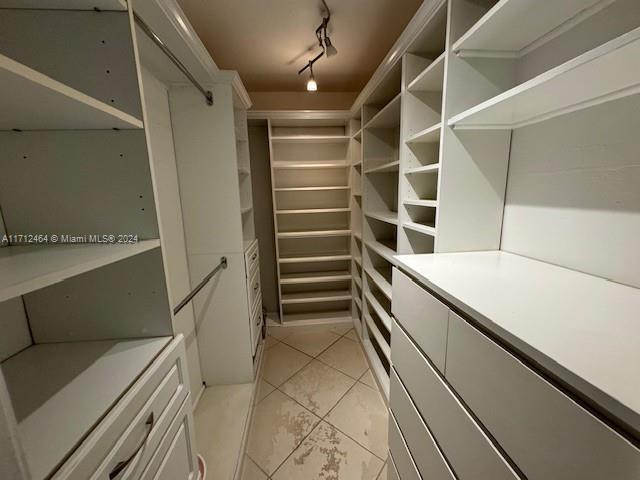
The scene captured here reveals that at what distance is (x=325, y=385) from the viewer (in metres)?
2.04

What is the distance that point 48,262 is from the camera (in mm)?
536

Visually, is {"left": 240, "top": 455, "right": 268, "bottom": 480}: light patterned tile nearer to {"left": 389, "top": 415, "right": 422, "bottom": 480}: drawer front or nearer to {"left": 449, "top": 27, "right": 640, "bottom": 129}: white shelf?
{"left": 389, "top": 415, "right": 422, "bottom": 480}: drawer front

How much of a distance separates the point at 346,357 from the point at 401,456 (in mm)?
1316

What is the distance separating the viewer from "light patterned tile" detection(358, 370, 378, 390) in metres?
2.02

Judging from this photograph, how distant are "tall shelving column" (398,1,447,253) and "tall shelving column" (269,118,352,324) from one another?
1.19m

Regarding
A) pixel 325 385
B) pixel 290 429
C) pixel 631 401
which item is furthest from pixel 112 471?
pixel 325 385

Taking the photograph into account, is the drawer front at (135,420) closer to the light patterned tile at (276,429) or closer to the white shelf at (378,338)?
the light patterned tile at (276,429)

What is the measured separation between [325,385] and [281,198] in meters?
1.89

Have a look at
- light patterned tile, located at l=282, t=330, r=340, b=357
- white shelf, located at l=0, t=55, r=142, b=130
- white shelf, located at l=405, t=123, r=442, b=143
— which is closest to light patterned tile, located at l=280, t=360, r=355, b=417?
light patterned tile, located at l=282, t=330, r=340, b=357

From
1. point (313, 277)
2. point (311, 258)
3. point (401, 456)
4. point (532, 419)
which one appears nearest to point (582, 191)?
point (532, 419)

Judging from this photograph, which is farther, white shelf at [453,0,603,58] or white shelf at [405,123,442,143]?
white shelf at [405,123,442,143]

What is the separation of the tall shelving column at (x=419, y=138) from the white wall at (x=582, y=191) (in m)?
0.37

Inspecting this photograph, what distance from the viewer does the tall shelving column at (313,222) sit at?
2717mm

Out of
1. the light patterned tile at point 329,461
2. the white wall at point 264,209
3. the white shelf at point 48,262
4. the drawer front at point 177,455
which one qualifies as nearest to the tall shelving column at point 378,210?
the light patterned tile at point 329,461
